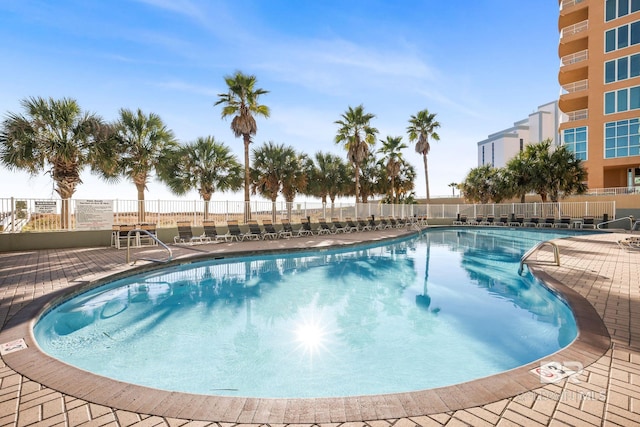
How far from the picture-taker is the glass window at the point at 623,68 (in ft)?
76.9

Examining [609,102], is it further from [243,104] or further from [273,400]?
[273,400]

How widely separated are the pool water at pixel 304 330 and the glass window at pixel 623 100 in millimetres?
25694

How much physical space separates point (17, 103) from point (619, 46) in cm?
3735

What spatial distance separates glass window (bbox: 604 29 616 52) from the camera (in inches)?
944

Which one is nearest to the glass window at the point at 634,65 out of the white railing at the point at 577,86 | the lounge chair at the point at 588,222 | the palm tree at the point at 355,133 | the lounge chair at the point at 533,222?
the white railing at the point at 577,86

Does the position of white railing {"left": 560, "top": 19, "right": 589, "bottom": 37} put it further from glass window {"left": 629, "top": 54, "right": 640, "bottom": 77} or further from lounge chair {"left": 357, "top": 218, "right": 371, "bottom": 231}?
lounge chair {"left": 357, "top": 218, "right": 371, "bottom": 231}

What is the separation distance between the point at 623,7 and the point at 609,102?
6.96 m

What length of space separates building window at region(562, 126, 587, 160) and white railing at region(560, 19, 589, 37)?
27.6ft

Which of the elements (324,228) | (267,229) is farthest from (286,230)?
(324,228)

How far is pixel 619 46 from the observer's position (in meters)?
23.7

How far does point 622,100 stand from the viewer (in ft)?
77.9

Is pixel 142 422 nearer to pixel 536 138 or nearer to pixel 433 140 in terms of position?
pixel 433 140

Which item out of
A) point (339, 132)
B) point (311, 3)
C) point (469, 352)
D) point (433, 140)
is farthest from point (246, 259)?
point (433, 140)

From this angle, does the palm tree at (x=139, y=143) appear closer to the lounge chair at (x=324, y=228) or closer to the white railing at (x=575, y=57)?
the lounge chair at (x=324, y=228)
